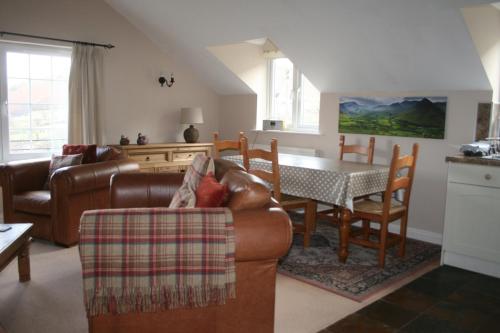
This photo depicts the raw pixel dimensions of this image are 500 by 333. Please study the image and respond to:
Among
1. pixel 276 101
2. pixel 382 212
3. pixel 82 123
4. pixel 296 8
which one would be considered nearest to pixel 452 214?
pixel 382 212

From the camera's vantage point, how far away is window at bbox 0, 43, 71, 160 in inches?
177

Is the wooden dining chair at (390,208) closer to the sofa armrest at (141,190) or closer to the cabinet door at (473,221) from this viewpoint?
the cabinet door at (473,221)

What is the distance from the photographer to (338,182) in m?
3.17

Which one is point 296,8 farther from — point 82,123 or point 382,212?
point 82,123

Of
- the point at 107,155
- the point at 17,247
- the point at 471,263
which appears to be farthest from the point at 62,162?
the point at 471,263

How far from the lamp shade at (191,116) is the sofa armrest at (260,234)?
12.6 ft

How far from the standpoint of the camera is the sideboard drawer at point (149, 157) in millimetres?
5062

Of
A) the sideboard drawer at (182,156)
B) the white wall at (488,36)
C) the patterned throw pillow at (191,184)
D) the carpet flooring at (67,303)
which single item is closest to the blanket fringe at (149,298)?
the patterned throw pillow at (191,184)

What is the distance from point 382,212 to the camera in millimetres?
3219

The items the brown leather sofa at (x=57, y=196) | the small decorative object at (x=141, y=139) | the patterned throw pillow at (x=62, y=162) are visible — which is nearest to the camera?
the brown leather sofa at (x=57, y=196)

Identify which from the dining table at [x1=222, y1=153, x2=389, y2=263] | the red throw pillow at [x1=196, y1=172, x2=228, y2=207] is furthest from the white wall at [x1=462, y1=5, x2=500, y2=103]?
the red throw pillow at [x1=196, y1=172, x2=228, y2=207]

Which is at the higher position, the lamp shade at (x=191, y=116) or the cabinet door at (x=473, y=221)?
the lamp shade at (x=191, y=116)

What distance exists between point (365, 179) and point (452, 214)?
2.35 ft

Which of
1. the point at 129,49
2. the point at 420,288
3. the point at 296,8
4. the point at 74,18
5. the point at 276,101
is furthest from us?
the point at 276,101
